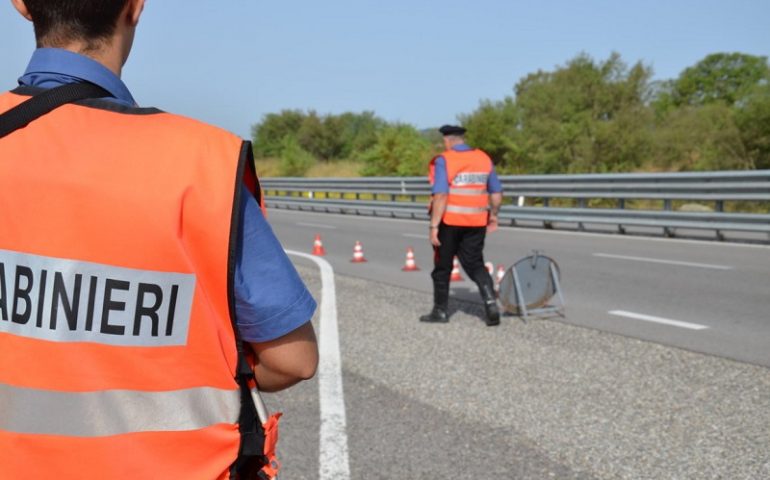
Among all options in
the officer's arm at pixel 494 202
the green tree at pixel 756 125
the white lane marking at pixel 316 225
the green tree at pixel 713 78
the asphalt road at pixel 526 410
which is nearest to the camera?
the asphalt road at pixel 526 410

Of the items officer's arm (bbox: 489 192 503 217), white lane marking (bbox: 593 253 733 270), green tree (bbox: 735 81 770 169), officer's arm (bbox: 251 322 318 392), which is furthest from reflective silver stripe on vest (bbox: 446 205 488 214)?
green tree (bbox: 735 81 770 169)

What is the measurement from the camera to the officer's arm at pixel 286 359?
153 cm

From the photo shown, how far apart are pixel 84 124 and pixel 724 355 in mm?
6229

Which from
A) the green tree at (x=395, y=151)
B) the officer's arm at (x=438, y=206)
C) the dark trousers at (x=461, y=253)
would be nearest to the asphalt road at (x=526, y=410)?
the dark trousers at (x=461, y=253)

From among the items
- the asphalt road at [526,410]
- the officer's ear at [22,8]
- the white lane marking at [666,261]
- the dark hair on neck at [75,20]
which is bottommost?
the asphalt road at [526,410]

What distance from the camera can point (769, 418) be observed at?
4.88 metres

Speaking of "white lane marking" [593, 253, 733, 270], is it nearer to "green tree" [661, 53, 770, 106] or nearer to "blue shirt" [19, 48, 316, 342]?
"blue shirt" [19, 48, 316, 342]

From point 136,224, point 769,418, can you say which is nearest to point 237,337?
point 136,224

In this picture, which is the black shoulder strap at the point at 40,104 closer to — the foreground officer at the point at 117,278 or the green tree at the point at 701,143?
the foreground officer at the point at 117,278

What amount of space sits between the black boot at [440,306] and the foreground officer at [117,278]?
6.65m

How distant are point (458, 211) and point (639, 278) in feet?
12.8

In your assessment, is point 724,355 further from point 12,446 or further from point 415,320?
point 12,446

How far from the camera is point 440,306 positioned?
8.13m

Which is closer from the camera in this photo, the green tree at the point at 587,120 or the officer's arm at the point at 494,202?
the officer's arm at the point at 494,202
